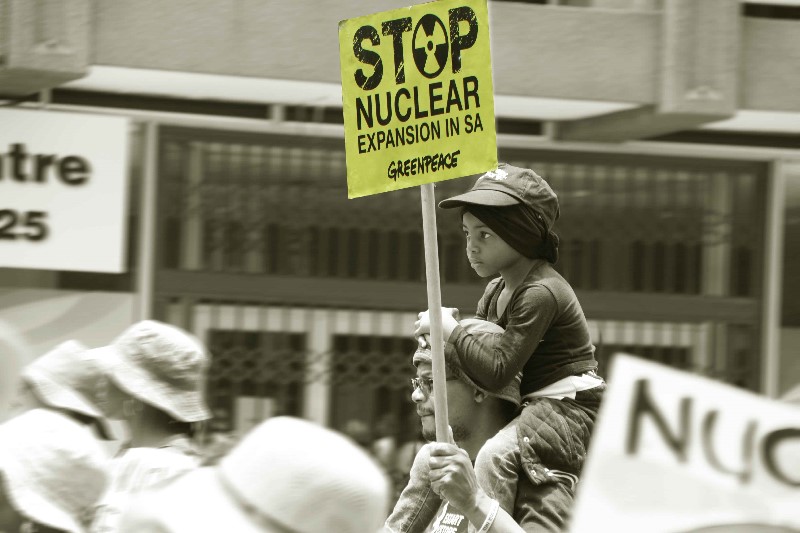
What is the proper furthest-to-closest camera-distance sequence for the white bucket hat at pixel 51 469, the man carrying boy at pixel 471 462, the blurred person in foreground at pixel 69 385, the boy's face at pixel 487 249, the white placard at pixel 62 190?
the white placard at pixel 62 190 → the blurred person in foreground at pixel 69 385 → the boy's face at pixel 487 249 → the man carrying boy at pixel 471 462 → the white bucket hat at pixel 51 469

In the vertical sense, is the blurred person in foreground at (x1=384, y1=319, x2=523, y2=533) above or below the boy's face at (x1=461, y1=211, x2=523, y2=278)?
below

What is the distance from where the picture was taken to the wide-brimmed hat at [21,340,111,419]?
5039 mm

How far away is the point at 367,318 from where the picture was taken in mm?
9875

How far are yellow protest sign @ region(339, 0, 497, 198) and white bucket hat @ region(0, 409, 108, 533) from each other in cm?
123

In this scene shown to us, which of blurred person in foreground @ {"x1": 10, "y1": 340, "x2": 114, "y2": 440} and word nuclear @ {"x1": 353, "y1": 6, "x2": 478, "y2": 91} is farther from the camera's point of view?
blurred person in foreground @ {"x1": 10, "y1": 340, "x2": 114, "y2": 440}

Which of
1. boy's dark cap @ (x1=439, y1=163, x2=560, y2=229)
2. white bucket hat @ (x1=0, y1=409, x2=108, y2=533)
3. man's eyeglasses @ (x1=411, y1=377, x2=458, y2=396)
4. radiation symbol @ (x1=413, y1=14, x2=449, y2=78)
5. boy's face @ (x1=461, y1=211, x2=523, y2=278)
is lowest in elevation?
white bucket hat @ (x1=0, y1=409, x2=108, y2=533)

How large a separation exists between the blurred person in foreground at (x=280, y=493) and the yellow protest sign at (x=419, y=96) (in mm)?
1772

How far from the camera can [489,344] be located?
4.12m

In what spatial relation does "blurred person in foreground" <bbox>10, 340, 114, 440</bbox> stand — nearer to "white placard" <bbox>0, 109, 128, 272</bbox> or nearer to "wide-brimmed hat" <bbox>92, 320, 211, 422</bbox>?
"wide-brimmed hat" <bbox>92, 320, 211, 422</bbox>

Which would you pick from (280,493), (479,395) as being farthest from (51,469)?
(479,395)

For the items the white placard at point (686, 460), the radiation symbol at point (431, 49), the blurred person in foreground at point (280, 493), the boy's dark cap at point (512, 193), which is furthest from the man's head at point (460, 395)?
the blurred person in foreground at point (280, 493)

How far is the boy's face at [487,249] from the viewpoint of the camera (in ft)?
14.0

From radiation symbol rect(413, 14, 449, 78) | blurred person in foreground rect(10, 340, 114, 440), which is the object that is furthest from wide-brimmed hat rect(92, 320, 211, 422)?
radiation symbol rect(413, 14, 449, 78)

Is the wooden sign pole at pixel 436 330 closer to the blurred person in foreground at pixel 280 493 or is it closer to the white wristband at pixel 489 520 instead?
the white wristband at pixel 489 520
